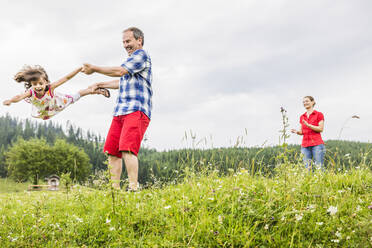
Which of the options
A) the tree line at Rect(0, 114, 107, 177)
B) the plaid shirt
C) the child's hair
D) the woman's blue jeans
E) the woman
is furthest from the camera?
the tree line at Rect(0, 114, 107, 177)

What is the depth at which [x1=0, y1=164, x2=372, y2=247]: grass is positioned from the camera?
298 centimetres

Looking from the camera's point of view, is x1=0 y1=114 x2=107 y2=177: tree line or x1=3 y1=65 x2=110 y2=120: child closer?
x1=3 y1=65 x2=110 y2=120: child

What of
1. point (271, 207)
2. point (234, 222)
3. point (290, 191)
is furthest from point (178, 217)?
point (290, 191)

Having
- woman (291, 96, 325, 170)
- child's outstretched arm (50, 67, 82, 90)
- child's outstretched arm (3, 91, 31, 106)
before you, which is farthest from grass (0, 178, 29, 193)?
woman (291, 96, 325, 170)

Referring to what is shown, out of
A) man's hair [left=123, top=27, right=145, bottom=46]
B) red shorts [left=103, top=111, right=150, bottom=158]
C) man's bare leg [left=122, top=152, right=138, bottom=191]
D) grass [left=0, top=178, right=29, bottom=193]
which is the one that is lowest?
grass [left=0, top=178, right=29, bottom=193]

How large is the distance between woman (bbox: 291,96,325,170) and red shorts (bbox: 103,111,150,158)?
4.56m

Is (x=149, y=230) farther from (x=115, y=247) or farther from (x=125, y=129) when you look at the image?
(x=125, y=129)

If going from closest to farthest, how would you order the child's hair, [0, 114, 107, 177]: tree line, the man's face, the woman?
1. the man's face
2. the child's hair
3. the woman
4. [0, 114, 107, 177]: tree line

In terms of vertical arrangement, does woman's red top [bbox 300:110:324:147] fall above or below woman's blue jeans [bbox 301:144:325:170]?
above

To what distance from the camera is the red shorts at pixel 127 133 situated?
198 inches

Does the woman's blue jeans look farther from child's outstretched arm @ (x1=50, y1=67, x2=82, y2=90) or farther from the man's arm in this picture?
child's outstretched arm @ (x1=50, y1=67, x2=82, y2=90)

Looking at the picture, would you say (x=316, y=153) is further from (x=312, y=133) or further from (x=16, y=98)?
(x=16, y=98)

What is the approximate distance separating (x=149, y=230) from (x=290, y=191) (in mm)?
1761

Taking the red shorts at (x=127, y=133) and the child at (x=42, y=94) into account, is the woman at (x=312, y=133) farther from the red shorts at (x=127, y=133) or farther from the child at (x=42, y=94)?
the child at (x=42, y=94)
